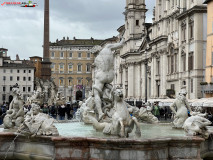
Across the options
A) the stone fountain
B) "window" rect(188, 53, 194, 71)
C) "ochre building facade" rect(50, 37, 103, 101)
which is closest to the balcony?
"window" rect(188, 53, 194, 71)

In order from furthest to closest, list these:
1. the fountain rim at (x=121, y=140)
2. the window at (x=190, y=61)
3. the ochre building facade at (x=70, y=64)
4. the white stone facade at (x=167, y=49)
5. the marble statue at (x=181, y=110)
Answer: the ochre building facade at (x=70, y=64) → the window at (x=190, y=61) → the white stone facade at (x=167, y=49) → the marble statue at (x=181, y=110) → the fountain rim at (x=121, y=140)

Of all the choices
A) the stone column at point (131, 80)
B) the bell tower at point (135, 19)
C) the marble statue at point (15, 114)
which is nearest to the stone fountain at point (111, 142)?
the marble statue at point (15, 114)

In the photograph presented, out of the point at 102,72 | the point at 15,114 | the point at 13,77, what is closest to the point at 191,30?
the point at 102,72

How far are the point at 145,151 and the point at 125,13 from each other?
66296 mm

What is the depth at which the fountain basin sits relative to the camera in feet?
23.0

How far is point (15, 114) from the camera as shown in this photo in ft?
33.5

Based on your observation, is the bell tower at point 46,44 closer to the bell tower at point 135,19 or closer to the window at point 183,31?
the window at point 183,31

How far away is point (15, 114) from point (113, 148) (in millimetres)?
4029

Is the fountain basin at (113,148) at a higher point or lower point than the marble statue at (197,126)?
lower

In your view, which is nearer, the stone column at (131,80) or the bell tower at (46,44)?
the bell tower at (46,44)

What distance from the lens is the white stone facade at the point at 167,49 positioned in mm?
37594

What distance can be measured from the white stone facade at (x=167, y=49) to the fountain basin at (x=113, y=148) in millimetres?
30719

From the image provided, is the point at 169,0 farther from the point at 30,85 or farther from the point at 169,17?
the point at 30,85

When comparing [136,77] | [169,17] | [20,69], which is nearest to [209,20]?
[169,17]
